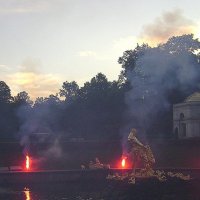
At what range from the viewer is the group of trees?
6781cm

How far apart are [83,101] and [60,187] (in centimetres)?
5017

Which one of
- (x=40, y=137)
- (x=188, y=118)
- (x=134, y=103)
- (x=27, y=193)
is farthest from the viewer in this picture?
(x=134, y=103)

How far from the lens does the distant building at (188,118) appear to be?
60.0 m

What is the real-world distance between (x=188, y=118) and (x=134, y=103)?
42.8ft

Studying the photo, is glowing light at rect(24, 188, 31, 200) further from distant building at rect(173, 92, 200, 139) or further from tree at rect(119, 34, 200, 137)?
tree at rect(119, 34, 200, 137)

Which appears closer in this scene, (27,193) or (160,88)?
(27,193)

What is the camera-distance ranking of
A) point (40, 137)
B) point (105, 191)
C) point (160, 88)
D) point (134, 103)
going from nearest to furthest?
point (105, 191) < point (40, 137) < point (160, 88) < point (134, 103)

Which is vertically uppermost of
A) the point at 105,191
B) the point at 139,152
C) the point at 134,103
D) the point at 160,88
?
the point at 160,88

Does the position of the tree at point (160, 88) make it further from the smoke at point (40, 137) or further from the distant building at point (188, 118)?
the smoke at point (40, 137)

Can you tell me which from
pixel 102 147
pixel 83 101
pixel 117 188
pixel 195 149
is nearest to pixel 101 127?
pixel 83 101

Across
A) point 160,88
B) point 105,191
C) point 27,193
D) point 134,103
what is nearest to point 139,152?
point 105,191

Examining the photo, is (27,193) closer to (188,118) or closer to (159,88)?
(188,118)

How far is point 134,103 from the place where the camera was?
235ft

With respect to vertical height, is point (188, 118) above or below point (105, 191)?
above
